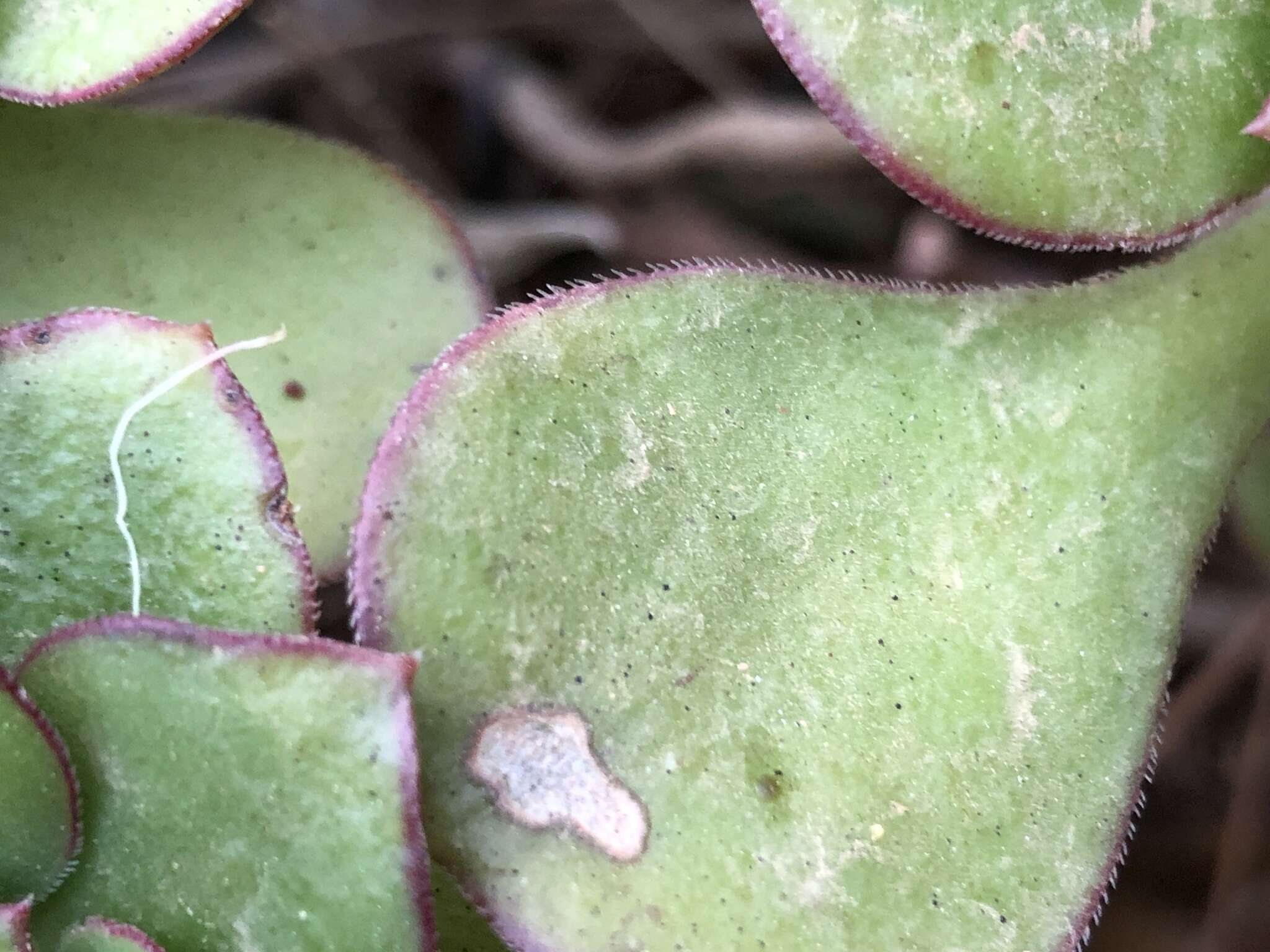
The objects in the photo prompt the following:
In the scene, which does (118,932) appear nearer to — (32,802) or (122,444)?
(32,802)

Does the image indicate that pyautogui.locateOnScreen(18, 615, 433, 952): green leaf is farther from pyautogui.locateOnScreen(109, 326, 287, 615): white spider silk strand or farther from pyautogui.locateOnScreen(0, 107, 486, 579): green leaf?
pyautogui.locateOnScreen(0, 107, 486, 579): green leaf

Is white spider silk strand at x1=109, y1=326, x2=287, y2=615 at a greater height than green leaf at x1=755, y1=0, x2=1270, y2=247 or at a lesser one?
lesser

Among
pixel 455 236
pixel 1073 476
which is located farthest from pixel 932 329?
pixel 455 236

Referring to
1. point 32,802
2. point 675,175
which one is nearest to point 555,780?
point 32,802

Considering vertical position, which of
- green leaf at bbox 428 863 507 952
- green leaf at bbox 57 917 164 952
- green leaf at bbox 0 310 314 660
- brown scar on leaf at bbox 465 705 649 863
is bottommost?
green leaf at bbox 428 863 507 952

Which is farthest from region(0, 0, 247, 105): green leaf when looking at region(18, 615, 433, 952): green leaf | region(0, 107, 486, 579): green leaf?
region(18, 615, 433, 952): green leaf

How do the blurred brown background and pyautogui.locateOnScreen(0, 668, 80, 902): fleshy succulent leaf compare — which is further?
the blurred brown background

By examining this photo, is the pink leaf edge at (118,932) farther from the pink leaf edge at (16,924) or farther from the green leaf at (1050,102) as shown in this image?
the green leaf at (1050,102)
